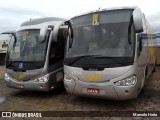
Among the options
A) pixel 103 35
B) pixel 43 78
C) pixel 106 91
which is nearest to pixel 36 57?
pixel 43 78

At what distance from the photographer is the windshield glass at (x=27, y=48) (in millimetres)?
7602

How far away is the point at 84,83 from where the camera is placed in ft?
20.4

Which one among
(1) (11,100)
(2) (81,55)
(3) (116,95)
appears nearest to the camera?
(3) (116,95)

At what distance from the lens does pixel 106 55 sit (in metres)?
6.04

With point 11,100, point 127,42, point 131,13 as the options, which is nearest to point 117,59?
point 127,42

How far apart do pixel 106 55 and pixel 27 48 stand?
10.2 ft

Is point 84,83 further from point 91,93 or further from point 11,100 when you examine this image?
point 11,100

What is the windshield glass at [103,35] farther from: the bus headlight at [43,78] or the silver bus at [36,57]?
the bus headlight at [43,78]

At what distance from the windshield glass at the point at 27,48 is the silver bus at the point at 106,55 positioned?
4.02 feet

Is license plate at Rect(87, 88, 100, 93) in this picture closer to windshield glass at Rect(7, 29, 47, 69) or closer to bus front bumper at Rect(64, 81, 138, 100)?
bus front bumper at Rect(64, 81, 138, 100)

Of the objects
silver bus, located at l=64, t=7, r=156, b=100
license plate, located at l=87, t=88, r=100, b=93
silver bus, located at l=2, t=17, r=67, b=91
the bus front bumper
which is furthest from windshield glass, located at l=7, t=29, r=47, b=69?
license plate, located at l=87, t=88, r=100, b=93

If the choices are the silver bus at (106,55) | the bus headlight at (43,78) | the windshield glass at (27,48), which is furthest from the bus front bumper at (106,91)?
the windshield glass at (27,48)

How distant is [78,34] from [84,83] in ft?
4.93

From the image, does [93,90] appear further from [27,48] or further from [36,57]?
[27,48]
